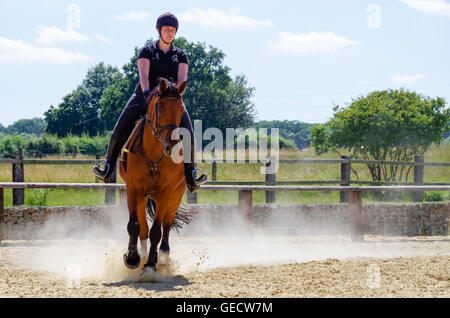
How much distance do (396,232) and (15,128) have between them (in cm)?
15053

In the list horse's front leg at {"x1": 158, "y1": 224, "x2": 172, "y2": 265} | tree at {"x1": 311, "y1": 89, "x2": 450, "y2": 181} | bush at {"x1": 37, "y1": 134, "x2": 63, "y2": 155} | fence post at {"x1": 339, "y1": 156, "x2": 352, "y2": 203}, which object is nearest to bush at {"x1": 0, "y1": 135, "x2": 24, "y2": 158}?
bush at {"x1": 37, "y1": 134, "x2": 63, "y2": 155}

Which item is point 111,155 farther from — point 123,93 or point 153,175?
point 123,93

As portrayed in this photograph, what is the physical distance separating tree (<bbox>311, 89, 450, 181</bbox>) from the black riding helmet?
10124 millimetres

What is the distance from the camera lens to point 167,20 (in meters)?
6.25

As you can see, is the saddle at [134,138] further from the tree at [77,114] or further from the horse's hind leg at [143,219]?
the tree at [77,114]

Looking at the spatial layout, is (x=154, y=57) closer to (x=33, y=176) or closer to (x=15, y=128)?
(x=33, y=176)

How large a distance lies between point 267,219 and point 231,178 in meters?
8.33

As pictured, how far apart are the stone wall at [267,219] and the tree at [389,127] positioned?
3590 mm

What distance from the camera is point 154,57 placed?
6.33 m

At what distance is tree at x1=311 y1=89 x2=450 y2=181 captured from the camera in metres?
15.3

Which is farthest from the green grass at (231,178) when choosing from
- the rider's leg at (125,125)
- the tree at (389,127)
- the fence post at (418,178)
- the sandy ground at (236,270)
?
the rider's leg at (125,125)

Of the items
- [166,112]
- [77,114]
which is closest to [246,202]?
[166,112]
